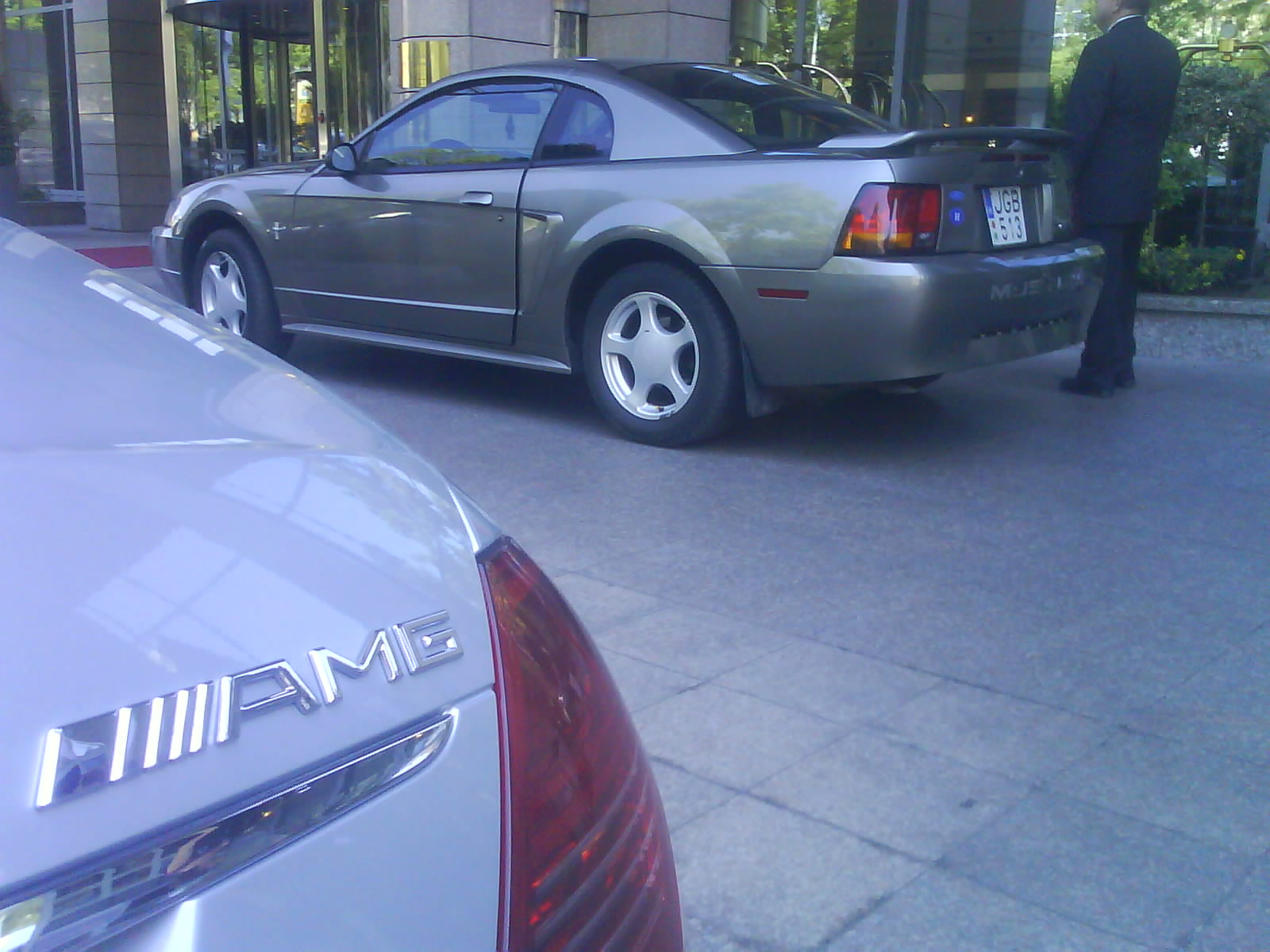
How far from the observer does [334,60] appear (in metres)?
15.0

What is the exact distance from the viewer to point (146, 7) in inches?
675

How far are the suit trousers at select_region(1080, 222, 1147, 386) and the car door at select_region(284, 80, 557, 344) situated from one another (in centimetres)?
304

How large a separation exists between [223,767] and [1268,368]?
814 centimetres

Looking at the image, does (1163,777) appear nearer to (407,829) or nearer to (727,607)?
(727,607)

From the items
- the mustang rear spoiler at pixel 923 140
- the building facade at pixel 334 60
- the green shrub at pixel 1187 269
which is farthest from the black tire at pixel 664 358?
the building facade at pixel 334 60

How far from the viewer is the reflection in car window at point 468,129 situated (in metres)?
6.21

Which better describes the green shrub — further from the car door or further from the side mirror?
the side mirror

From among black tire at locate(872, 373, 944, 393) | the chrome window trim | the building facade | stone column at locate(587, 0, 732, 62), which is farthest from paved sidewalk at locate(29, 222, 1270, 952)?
stone column at locate(587, 0, 732, 62)

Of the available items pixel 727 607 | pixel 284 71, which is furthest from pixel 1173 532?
pixel 284 71

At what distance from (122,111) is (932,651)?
52.3 feet

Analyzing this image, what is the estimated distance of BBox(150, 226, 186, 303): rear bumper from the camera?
7625 millimetres

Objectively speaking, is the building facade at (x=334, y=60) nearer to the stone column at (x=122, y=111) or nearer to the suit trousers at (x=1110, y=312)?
the stone column at (x=122, y=111)

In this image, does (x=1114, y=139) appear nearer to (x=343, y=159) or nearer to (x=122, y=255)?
(x=343, y=159)

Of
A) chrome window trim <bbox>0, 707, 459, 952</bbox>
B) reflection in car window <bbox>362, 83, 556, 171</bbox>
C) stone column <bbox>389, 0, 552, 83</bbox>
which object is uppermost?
stone column <bbox>389, 0, 552, 83</bbox>
